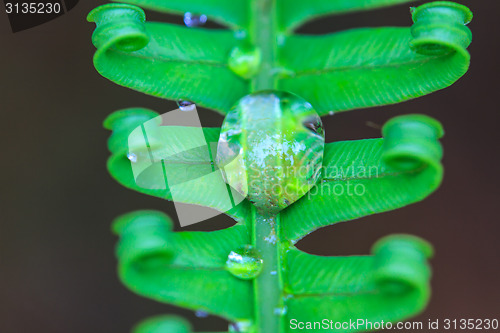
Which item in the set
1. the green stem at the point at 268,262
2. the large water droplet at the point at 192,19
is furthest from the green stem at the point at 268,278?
the large water droplet at the point at 192,19

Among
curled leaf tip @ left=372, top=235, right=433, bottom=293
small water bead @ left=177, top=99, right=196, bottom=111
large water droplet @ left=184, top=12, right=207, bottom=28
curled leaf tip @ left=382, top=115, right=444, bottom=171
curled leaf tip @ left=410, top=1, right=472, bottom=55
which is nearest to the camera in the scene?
curled leaf tip @ left=372, top=235, right=433, bottom=293

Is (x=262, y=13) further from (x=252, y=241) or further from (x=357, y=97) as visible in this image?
(x=252, y=241)

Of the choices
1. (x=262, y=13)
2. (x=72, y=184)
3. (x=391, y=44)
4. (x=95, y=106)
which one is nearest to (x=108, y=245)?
(x=72, y=184)

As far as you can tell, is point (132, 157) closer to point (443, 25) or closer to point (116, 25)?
point (116, 25)

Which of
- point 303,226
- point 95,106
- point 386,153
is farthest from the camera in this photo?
point 95,106

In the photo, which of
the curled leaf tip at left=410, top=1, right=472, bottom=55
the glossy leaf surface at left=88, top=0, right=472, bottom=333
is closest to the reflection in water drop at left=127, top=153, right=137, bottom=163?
the glossy leaf surface at left=88, top=0, right=472, bottom=333

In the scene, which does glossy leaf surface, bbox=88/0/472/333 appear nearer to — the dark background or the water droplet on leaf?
the water droplet on leaf

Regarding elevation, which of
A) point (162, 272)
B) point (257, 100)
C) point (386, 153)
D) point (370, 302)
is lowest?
point (370, 302)
